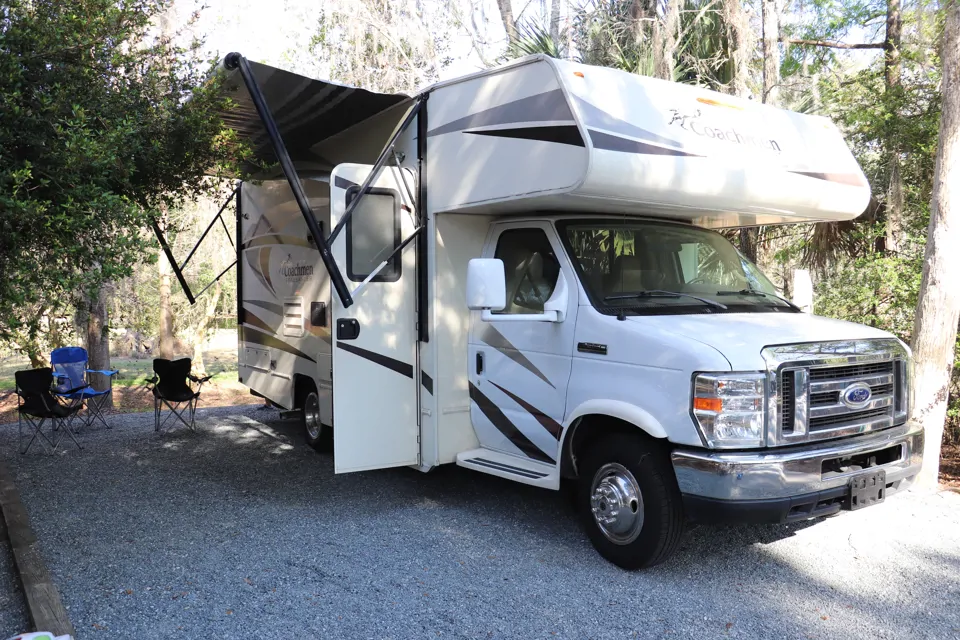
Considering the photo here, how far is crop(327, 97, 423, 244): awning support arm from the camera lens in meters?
5.23

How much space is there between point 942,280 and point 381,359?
4.66 m

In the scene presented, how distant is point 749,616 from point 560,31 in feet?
34.1

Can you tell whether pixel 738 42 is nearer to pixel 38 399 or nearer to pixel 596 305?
pixel 596 305

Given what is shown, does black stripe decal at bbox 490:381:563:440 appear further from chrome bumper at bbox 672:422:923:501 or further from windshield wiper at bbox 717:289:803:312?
windshield wiper at bbox 717:289:803:312

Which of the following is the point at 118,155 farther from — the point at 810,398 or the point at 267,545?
the point at 810,398

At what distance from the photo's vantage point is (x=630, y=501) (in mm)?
4340

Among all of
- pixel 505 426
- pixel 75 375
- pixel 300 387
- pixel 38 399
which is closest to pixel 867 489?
pixel 505 426

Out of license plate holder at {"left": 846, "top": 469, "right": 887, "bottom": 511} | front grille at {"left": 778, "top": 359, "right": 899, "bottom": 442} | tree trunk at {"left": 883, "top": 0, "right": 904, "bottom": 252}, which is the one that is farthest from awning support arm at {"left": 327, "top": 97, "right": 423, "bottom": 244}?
tree trunk at {"left": 883, "top": 0, "right": 904, "bottom": 252}

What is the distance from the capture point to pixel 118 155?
4.80 metres

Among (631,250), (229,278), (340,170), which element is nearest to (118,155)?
(340,170)

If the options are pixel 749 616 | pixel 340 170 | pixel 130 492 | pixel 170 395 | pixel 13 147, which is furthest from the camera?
pixel 170 395

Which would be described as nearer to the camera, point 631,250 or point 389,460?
point 631,250

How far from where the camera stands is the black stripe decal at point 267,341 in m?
7.44

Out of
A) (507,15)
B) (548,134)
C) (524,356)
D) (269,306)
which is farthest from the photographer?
(507,15)
